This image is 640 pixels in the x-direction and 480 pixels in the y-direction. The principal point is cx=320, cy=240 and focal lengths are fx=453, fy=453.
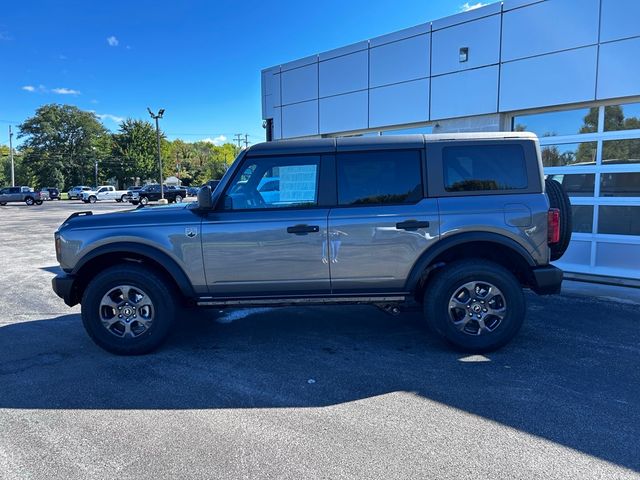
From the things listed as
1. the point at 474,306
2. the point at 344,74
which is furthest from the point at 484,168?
the point at 344,74

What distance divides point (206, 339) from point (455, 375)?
103 inches

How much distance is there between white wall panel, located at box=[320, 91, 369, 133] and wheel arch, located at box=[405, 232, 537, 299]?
727 cm

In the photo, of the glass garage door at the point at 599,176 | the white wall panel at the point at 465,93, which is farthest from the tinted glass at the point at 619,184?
the white wall panel at the point at 465,93

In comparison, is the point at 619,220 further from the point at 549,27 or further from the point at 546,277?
the point at 546,277

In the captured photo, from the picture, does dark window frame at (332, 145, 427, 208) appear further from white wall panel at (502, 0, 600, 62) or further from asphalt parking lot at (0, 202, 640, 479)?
white wall panel at (502, 0, 600, 62)

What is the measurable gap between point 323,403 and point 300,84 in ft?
35.2

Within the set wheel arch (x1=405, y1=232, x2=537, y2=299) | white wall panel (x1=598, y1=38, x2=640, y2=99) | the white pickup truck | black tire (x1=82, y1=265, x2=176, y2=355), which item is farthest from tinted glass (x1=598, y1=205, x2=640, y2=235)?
the white pickup truck

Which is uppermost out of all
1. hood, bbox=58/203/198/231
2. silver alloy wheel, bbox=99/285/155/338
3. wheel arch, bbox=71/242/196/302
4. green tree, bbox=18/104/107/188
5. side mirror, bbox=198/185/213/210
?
green tree, bbox=18/104/107/188

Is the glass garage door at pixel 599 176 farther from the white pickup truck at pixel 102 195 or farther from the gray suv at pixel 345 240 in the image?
the white pickup truck at pixel 102 195

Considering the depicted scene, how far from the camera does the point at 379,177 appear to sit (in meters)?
4.41

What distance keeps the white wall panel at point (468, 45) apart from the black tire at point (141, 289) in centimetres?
755

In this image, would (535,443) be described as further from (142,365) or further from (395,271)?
(142,365)

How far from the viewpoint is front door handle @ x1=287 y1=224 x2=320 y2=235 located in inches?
167

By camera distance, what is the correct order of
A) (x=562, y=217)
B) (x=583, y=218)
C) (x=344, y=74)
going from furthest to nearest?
1. (x=344, y=74)
2. (x=583, y=218)
3. (x=562, y=217)
